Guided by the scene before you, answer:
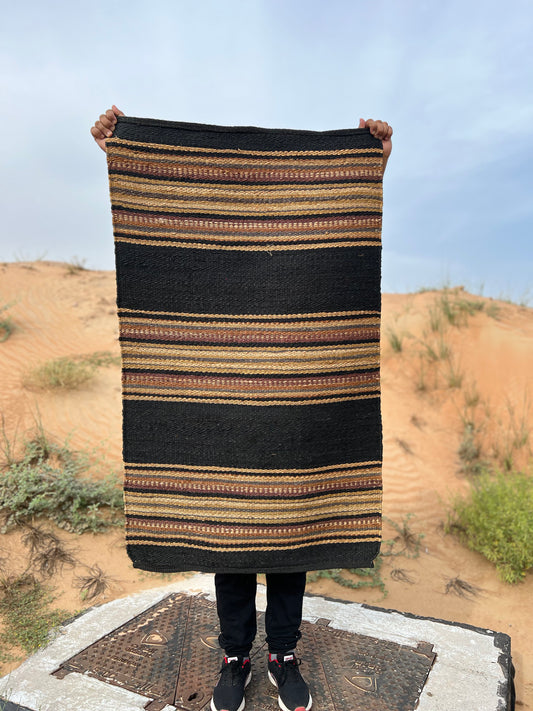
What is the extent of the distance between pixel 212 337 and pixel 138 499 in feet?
2.35

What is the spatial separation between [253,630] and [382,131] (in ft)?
6.81

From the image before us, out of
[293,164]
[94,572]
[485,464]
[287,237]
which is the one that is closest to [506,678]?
[287,237]

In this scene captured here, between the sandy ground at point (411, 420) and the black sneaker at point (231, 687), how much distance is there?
1337 millimetres

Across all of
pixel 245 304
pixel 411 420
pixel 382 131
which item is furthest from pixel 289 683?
pixel 411 420

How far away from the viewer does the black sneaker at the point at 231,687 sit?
217 cm

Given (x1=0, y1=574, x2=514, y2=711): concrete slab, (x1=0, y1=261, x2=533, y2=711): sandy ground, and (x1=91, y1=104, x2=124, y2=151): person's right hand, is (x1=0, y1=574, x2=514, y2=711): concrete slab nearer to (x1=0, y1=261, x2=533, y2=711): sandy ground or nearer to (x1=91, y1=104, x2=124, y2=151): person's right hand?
(x1=0, y1=261, x2=533, y2=711): sandy ground

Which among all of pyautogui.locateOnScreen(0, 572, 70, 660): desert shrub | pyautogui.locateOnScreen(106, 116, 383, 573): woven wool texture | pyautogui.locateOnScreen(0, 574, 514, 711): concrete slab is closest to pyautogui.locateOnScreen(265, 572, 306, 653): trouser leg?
pyautogui.locateOnScreen(106, 116, 383, 573): woven wool texture

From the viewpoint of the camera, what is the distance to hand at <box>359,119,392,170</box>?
2.02 metres

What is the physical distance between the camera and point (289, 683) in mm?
2225

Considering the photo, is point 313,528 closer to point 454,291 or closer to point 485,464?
point 485,464

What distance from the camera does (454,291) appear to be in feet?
33.1

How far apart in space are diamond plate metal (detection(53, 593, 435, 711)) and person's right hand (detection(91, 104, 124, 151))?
227 centimetres

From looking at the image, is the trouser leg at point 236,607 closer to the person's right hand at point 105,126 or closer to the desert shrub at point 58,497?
the person's right hand at point 105,126

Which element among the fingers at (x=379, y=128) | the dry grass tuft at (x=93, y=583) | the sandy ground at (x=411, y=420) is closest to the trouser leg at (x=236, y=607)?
the sandy ground at (x=411, y=420)
